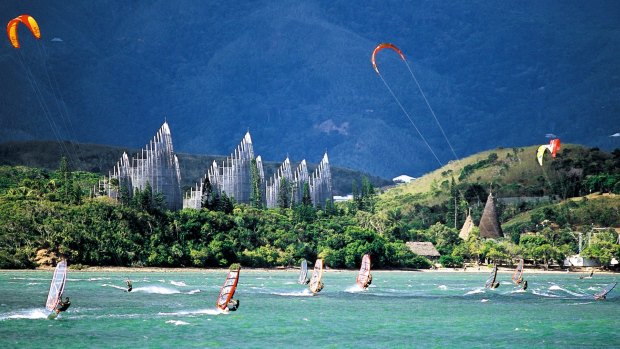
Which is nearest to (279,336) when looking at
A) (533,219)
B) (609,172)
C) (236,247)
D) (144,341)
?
(144,341)

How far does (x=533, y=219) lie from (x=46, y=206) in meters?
69.1

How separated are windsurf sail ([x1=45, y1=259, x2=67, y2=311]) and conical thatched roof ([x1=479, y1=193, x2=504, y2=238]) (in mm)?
82274

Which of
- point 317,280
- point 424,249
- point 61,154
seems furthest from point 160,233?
→ point 61,154

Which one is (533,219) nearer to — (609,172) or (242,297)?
(609,172)

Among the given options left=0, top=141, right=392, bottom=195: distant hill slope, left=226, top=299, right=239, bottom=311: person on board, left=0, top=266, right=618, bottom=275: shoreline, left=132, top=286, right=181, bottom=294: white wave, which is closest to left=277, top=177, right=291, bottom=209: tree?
left=0, top=266, right=618, bottom=275: shoreline

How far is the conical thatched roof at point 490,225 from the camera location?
126062 millimetres

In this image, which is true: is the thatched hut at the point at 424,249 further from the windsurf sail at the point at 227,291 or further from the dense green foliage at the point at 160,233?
the windsurf sail at the point at 227,291

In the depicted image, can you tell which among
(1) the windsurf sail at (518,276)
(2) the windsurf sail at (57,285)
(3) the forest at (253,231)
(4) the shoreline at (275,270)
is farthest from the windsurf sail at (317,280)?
(3) the forest at (253,231)

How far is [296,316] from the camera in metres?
55.2

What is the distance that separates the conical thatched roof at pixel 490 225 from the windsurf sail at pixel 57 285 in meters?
82.3

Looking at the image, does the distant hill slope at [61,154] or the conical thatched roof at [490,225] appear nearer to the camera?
the conical thatched roof at [490,225]

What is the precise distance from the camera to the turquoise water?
45.2 meters

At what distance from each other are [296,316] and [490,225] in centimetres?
7478

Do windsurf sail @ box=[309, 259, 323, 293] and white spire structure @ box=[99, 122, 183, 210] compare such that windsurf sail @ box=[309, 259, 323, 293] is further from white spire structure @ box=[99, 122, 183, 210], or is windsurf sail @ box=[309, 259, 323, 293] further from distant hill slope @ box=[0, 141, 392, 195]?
distant hill slope @ box=[0, 141, 392, 195]
